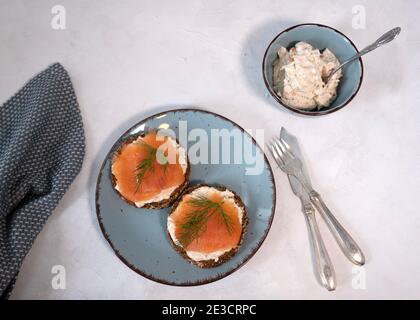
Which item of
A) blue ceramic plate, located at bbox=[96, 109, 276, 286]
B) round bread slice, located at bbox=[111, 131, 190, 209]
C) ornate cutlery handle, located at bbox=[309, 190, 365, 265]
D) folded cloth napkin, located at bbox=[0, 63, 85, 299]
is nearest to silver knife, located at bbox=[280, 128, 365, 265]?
ornate cutlery handle, located at bbox=[309, 190, 365, 265]

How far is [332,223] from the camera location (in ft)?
4.18

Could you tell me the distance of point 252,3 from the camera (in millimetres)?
1462

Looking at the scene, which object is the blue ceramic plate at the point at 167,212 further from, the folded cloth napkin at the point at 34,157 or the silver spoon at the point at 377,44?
the silver spoon at the point at 377,44

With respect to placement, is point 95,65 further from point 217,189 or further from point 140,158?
point 217,189

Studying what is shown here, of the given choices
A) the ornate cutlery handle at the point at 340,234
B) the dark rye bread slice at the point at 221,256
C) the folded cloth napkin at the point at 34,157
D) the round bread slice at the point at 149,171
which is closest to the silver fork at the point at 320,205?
the ornate cutlery handle at the point at 340,234

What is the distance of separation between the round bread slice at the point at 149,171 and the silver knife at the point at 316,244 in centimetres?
35

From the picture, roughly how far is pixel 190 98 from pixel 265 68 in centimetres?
26

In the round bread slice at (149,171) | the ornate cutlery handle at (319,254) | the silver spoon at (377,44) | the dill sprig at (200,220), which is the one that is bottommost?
the ornate cutlery handle at (319,254)

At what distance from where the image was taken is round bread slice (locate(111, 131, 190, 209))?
1.20 meters

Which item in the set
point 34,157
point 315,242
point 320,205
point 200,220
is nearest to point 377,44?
point 320,205

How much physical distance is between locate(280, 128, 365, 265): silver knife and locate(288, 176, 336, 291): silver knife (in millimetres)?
15

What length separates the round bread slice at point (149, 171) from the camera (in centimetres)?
120

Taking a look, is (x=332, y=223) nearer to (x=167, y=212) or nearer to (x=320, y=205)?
(x=320, y=205)

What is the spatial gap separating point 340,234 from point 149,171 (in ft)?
1.87
